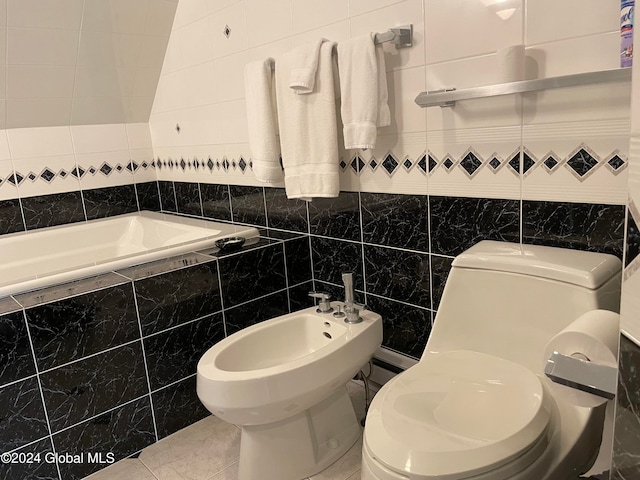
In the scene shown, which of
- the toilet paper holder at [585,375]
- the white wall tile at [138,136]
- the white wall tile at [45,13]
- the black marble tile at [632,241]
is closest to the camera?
the black marble tile at [632,241]

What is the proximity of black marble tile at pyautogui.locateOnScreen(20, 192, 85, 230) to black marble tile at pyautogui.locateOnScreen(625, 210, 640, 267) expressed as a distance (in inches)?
117

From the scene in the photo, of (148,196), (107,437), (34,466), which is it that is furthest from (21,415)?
(148,196)

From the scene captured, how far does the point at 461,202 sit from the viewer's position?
5.29ft

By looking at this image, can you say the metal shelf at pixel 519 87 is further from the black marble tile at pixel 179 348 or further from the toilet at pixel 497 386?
the black marble tile at pixel 179 348

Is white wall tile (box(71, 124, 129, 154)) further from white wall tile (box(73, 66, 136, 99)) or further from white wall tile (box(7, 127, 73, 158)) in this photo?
white wall tile (box(73, 66, 136, 99))

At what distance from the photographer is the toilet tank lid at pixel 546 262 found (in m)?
1.18

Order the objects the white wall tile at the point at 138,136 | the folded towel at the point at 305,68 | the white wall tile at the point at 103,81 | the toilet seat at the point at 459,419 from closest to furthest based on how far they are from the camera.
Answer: the toilet seat at the point at 459,419, the folded towel at the point at 305,68, the white wall tile at the point at 103,81, the white wall tile at the point at 138,136

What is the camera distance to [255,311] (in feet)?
6.88

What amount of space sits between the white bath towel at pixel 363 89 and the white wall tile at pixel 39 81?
162 cm

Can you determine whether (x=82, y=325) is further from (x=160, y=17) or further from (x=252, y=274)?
(x=160, y=17)

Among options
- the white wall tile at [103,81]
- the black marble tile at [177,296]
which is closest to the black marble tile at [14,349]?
the black marble tile at [177,296]

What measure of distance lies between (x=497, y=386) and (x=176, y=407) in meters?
1.28

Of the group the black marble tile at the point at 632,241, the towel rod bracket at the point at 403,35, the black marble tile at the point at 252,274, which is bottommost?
the black marble tile at the point at 252,274

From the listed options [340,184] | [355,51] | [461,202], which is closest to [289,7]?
[355,51]
